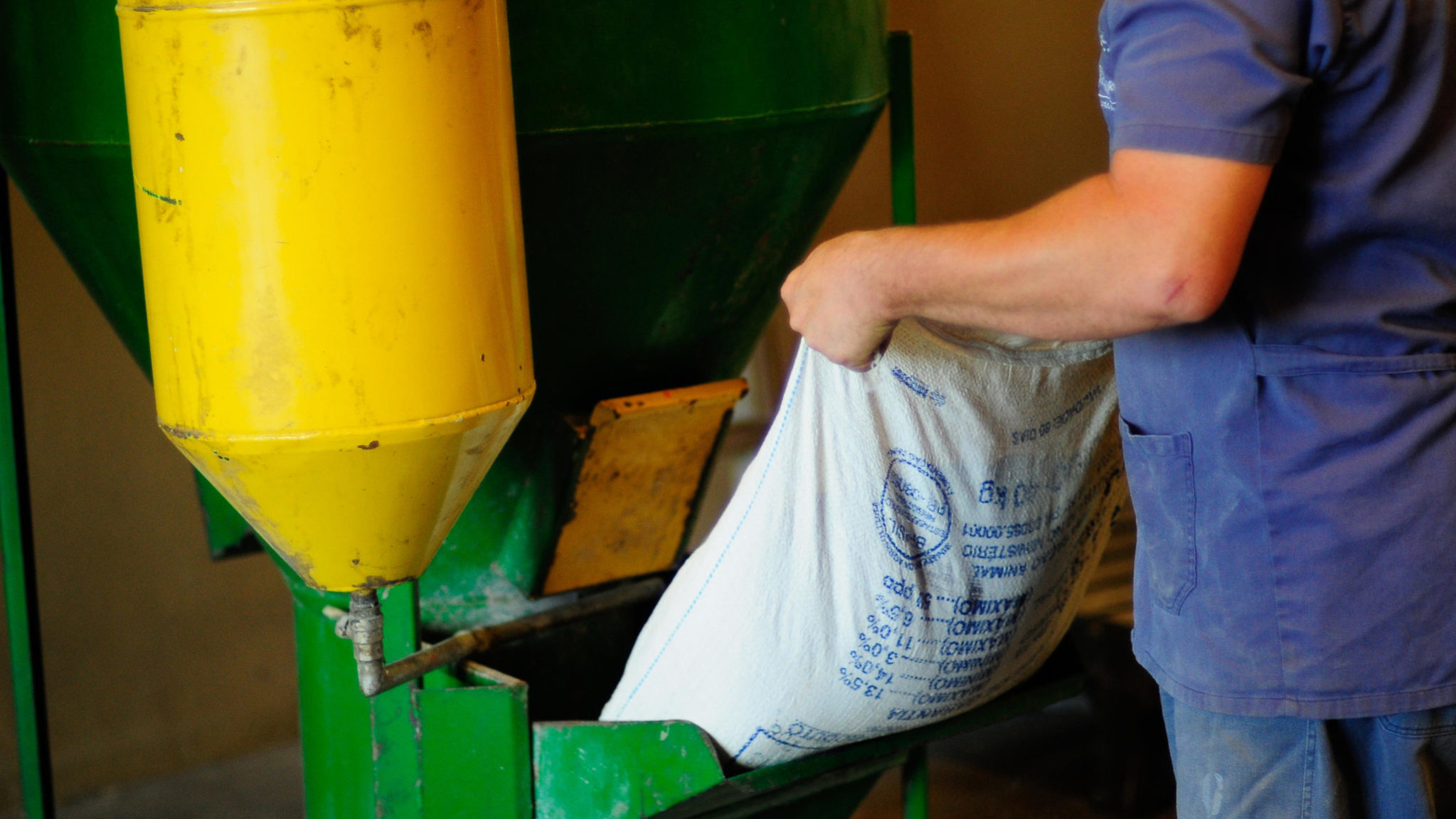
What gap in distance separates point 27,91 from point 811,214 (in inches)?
34.3

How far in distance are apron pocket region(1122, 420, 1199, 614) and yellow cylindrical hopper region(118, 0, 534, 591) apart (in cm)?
57

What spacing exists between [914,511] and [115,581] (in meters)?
2.27

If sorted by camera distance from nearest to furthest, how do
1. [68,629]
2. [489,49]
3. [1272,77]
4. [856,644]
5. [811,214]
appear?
[1272,77] → [489,49] → [856,644] → [811,214] → [68,629]

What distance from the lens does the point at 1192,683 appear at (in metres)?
1.13

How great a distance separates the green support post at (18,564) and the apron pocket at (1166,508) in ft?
4.24

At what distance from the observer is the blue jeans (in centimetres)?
108

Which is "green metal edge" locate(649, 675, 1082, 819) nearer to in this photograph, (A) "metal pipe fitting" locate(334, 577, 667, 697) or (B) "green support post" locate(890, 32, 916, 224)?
(A) "metal pipe fitting" locate(334, 577, 667, 697)

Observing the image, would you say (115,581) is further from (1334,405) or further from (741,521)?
(1334,405)

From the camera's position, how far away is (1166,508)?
1132mm

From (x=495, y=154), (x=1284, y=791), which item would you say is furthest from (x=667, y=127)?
(x=1284, y=791)

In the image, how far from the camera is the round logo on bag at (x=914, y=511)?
128cm

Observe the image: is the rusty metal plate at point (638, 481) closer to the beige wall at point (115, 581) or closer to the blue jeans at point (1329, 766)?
the blue jeans at point (1329, 766)

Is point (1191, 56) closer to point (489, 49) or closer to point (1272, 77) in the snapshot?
point (1272, 77)

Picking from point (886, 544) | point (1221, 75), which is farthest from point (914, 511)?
point (1221, 75)
